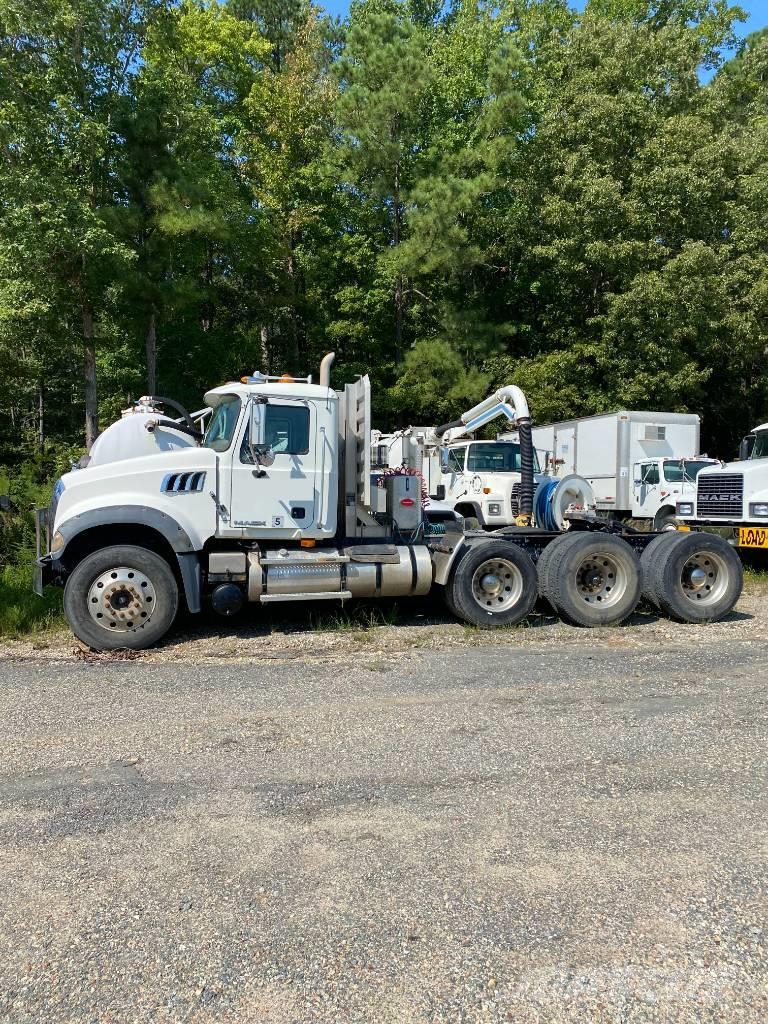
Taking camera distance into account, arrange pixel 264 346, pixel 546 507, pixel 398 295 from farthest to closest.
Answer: pixel 264 346
pixel 398 295
pixel 546 507

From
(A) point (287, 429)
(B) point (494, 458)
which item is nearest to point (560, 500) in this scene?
(A) point (287, 429)

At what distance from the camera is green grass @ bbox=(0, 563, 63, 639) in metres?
9.02

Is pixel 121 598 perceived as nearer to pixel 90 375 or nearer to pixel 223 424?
pixel 223 424

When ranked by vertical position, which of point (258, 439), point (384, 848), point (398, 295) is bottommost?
point (384, 848)

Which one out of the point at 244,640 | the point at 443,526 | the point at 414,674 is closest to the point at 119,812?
the point at 414,674

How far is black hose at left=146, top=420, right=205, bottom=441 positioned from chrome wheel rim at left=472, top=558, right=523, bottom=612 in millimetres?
3683

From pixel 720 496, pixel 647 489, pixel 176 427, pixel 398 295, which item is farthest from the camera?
pixel 398 295

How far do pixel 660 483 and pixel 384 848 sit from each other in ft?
59.6

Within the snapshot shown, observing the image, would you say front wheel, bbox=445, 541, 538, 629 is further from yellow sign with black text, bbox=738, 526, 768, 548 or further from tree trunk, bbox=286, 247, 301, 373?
tree trunk, bbox=286, 247, 301, 373

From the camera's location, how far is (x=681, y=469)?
2041cm

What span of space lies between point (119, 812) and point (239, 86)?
30585mm

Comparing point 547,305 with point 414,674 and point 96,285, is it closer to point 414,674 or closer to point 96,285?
point 96,285

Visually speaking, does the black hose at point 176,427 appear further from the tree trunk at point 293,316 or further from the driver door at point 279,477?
the tree trunk at point 293,316

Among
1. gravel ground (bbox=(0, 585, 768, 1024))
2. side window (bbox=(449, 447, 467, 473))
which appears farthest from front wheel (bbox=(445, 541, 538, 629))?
side window (bbox=(449, 447, 467, 473))
